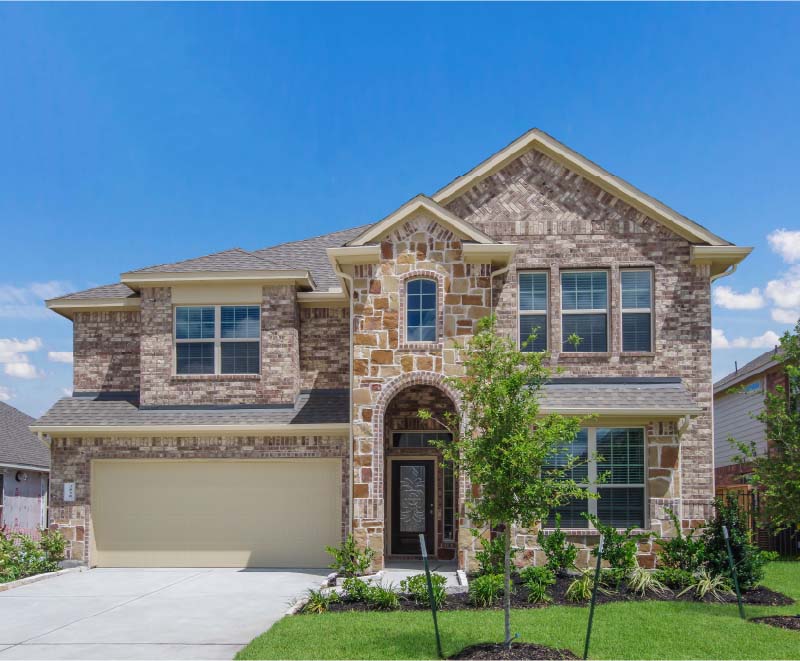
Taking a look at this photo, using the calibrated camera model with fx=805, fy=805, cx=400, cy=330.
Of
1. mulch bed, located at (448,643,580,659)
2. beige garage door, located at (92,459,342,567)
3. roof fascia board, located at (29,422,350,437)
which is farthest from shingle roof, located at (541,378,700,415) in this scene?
mulch bed, located at (448,643,580,659)

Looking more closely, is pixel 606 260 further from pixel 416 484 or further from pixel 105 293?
pixel 105 293

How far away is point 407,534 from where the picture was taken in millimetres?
16938

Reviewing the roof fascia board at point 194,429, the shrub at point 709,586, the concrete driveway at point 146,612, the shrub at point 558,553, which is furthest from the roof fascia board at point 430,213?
the shrub at point 709,586

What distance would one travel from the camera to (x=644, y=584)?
492 inches

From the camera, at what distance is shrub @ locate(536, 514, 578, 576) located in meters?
13.5

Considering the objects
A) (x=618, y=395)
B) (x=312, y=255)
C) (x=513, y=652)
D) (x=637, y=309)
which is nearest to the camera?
(x=513, y=652)

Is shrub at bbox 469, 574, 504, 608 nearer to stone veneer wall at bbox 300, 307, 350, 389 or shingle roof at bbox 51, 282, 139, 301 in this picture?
stone veneer wall at bbox 300, 307, 350, 389

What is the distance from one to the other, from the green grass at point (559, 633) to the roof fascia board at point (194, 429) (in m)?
5.95

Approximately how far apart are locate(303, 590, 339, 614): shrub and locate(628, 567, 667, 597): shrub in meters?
4.64

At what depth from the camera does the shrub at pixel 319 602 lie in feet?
36.9

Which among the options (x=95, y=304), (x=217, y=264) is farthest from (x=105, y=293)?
(x=217, y=264)

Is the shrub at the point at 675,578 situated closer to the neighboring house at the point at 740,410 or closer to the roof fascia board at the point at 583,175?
the roof fascia board at the point at 583,175

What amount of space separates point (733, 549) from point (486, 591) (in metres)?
4.34

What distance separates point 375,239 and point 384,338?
1.90 m
